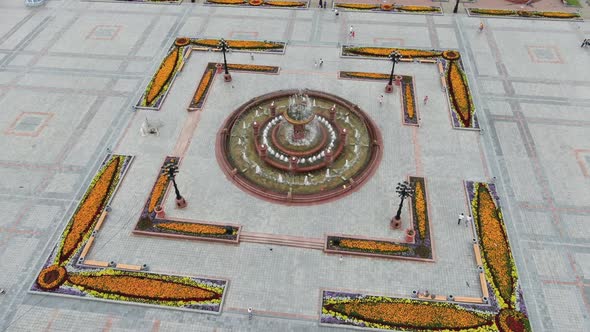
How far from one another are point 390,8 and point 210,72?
23.1 metres

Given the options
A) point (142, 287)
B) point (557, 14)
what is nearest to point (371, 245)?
point (142, 287)

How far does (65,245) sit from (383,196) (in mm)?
21341

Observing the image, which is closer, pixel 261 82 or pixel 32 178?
pixel 32 178

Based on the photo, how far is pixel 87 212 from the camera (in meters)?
27.4

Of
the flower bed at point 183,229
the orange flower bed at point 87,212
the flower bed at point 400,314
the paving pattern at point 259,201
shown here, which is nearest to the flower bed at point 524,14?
the paving pattern at point 259,201

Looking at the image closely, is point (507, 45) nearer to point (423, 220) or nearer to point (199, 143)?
point (423, 220)

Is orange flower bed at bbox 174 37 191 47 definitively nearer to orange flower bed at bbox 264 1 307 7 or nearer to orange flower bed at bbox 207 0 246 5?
orange flower bed at bbox 207 0 246 5

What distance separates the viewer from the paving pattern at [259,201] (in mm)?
23750

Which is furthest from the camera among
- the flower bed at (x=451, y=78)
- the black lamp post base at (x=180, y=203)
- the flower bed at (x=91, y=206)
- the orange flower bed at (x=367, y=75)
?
the orange flower bed at (x=367, y=75)

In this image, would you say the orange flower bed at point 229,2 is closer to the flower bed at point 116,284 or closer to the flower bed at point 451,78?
the flower bed at point 451,78

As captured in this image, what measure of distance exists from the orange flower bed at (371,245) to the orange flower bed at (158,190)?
1311 cm

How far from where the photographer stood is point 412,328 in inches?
Result: 865

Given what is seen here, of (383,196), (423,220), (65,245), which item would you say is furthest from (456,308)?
(65,245)

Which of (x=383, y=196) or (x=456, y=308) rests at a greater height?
(x=383, y=196)
